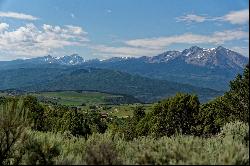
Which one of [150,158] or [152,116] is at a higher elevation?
[150,158]

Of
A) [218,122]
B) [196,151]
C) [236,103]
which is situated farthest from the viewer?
[218,122]

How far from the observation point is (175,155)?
1344 cm

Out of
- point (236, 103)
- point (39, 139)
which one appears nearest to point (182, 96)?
point (236, 103)

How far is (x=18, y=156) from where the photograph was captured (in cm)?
1742

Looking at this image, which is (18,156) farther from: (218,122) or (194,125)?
(194,125)

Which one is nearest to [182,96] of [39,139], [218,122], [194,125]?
[194,125]

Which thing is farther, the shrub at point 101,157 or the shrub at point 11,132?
the shrub at point 11,132

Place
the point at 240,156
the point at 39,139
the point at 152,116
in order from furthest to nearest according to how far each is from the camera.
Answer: the point at 152,116, the point at 39,139, the point at 240,156

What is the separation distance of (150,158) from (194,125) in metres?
47.8

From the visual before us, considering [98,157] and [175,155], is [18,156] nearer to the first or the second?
[98,157]

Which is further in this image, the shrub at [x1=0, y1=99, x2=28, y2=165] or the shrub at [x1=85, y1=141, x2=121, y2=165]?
A: the shrub at [x1=0, y1=99, x2=28, y2=165]

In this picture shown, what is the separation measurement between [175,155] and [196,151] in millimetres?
947

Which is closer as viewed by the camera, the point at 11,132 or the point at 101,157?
the point at 101,157

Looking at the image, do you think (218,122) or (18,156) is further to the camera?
(218,122)
